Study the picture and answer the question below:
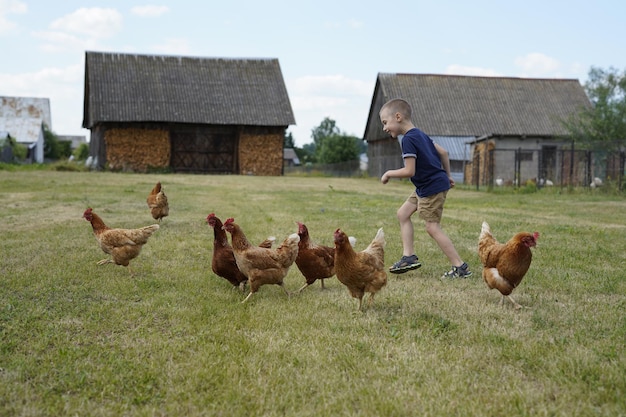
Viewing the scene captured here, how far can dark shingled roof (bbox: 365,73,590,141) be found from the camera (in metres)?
35.8

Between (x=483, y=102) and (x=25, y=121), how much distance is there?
132ft

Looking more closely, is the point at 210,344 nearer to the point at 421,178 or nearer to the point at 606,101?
the point at 421,178

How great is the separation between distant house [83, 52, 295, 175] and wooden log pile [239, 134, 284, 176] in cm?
6

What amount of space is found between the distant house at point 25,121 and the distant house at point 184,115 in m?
16.1

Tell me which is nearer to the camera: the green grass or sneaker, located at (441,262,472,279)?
the green grass

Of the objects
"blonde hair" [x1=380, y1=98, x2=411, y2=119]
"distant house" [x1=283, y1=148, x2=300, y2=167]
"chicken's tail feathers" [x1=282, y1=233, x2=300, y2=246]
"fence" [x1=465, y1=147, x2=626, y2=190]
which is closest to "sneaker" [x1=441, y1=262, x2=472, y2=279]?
"blonde hair" [x1=380, y1=98, x2=411, y2=119]

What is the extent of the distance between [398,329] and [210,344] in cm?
145

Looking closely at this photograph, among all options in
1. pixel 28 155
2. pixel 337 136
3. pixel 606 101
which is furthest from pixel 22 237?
pixel 337 136

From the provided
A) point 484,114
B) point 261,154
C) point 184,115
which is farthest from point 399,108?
point 484,114

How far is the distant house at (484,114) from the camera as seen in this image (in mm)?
34469

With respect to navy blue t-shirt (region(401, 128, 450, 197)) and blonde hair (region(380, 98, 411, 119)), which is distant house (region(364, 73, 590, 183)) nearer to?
navy blue t-shirt (region(401, 128, 450, 197))

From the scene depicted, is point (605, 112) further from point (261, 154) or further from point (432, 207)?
point (432, 207)

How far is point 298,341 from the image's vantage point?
14.0 feet

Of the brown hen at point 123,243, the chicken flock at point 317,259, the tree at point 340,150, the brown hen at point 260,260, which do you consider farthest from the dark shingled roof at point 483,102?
the brown hen at point 260,260
